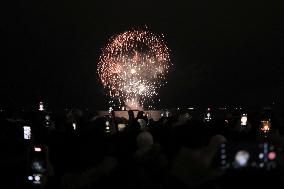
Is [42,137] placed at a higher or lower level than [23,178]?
higher

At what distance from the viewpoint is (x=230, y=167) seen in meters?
7.32

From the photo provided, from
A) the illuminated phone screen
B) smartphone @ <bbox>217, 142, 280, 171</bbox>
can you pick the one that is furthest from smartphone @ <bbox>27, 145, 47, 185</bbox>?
the illuminated phone screen

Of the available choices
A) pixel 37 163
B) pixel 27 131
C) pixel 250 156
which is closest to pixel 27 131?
pixel 27 131

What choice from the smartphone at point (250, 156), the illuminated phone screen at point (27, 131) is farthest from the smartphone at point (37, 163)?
the illuminated phone screen at point (27, 131)

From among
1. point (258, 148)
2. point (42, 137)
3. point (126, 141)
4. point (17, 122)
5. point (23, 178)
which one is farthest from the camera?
point (17, 122)

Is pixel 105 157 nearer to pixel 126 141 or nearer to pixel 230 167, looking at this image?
pixel 230 167

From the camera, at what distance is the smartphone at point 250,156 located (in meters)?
7.21

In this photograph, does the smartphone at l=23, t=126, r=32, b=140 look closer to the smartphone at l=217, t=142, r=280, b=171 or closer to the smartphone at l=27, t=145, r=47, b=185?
the smartphone at l=27, t=145, r=47, b=185

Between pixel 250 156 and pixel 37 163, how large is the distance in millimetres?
7476

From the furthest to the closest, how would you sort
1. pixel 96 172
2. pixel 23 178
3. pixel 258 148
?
pixel 23 178 < pixel 96 172 < pixel 258 148

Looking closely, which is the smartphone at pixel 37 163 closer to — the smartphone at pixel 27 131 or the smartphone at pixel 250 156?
the smartphone at pixel 250 156

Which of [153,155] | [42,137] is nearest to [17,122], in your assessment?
[42,137]

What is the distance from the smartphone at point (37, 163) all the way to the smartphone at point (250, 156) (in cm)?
701

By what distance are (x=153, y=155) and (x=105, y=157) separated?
33.7 inches
